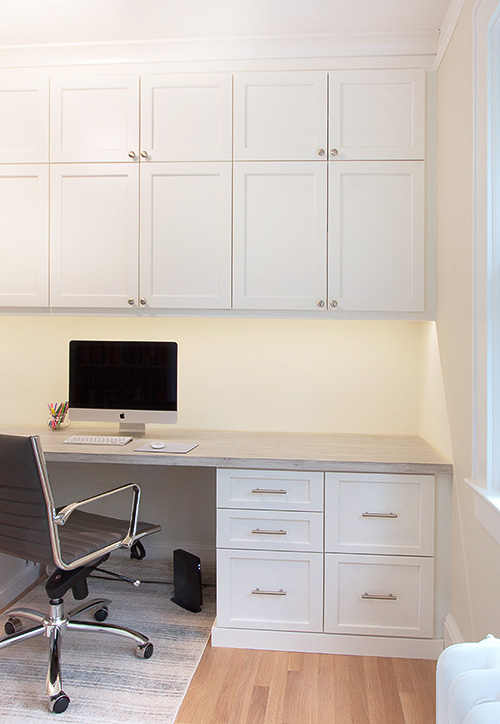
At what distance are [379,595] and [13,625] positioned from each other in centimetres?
151

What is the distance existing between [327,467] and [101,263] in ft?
4.53

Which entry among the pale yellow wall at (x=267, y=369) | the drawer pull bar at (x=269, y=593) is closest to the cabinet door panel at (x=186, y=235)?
the pale yellow wall at (x=267, y=369)

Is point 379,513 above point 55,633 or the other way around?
above

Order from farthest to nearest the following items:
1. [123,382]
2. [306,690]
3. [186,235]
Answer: [123,382]
[186,235]
[306,690]

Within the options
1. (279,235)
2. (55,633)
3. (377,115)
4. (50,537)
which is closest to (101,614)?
(55,633)

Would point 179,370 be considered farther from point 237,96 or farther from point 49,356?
point 237,96

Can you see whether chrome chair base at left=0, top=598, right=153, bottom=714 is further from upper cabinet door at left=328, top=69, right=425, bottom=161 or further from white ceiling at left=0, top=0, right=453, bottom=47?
white ceiling at left=0, top=0, right=453, bottom=47

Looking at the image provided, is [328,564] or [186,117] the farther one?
[186,117]

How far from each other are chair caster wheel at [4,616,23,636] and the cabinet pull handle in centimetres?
143

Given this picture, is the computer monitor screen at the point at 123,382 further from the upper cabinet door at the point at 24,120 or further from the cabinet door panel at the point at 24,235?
the upper cabinet door at the point at 24,120

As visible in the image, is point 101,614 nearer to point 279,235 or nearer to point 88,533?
point 88,533

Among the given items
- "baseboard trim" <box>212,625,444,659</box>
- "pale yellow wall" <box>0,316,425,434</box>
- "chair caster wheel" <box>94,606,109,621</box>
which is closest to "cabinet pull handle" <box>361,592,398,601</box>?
"baseboard trim" <box>212,625,444,659</box>

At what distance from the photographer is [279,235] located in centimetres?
250

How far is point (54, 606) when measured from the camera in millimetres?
2062
